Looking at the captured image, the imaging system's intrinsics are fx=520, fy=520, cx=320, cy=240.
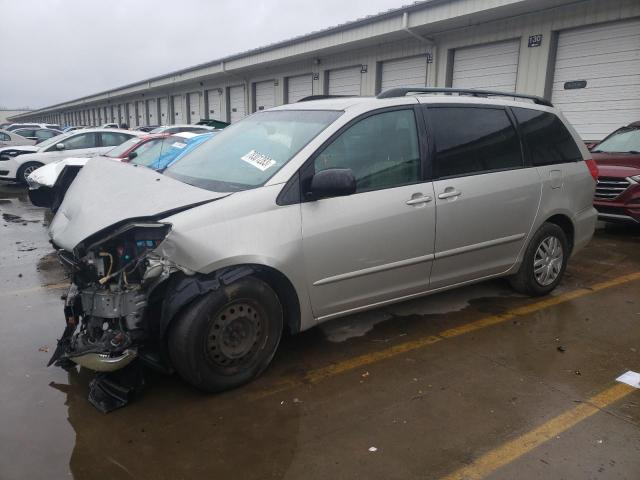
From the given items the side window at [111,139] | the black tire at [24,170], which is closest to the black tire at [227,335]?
the side window at [111,139]

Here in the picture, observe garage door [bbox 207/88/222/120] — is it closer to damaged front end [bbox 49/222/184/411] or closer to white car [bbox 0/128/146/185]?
white car [bbox 0/128/146/185]

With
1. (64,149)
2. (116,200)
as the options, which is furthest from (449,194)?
(64,149)

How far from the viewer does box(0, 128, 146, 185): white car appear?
13.1 metres

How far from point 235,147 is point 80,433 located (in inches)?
85.9

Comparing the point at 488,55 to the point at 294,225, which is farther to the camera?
the point at 488,55

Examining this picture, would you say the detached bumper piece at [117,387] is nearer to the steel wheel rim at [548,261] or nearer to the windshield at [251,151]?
the windshield at [251,151]

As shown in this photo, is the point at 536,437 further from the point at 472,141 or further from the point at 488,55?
the point at 488,55

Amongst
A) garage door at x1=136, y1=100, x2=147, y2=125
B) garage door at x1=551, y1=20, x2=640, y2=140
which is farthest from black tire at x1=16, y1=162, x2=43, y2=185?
garage door at x1=136, y1=100, x2=147, y2=125

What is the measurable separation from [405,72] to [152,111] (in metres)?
27.5

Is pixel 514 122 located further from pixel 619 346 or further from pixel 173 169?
pixel 173 169

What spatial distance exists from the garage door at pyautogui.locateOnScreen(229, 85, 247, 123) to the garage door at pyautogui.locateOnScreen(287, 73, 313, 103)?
396 cm

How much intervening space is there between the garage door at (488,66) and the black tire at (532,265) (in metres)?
8.31

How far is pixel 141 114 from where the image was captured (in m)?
40.8

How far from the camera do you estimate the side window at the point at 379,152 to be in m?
3.57
